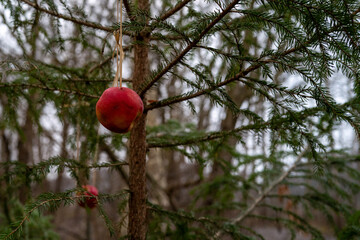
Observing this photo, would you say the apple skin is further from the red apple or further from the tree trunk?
the tree trunk

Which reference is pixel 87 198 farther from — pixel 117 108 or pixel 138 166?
pixel 117 108

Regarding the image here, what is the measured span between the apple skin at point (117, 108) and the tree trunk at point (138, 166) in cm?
54

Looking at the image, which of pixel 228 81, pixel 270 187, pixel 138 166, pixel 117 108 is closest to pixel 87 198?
pixel 138 166

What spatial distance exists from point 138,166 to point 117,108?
2.21ft

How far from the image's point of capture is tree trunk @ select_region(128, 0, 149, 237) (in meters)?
1.45

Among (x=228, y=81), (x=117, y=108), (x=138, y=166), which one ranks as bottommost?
(x=138, y=166)

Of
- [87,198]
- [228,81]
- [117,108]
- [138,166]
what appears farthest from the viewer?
[138,166]

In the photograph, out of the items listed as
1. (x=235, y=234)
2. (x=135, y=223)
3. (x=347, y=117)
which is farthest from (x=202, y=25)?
(x=235, y=234)

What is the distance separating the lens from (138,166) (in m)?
1.50

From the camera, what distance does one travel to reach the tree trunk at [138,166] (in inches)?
57.1

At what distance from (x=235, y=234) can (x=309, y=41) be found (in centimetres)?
122

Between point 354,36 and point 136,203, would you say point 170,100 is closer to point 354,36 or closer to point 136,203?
point 136,203

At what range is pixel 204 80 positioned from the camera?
1181 millimetres

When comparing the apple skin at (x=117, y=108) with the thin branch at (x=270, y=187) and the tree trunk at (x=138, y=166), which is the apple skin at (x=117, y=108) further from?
the thin branch at (x=270, y=187)
